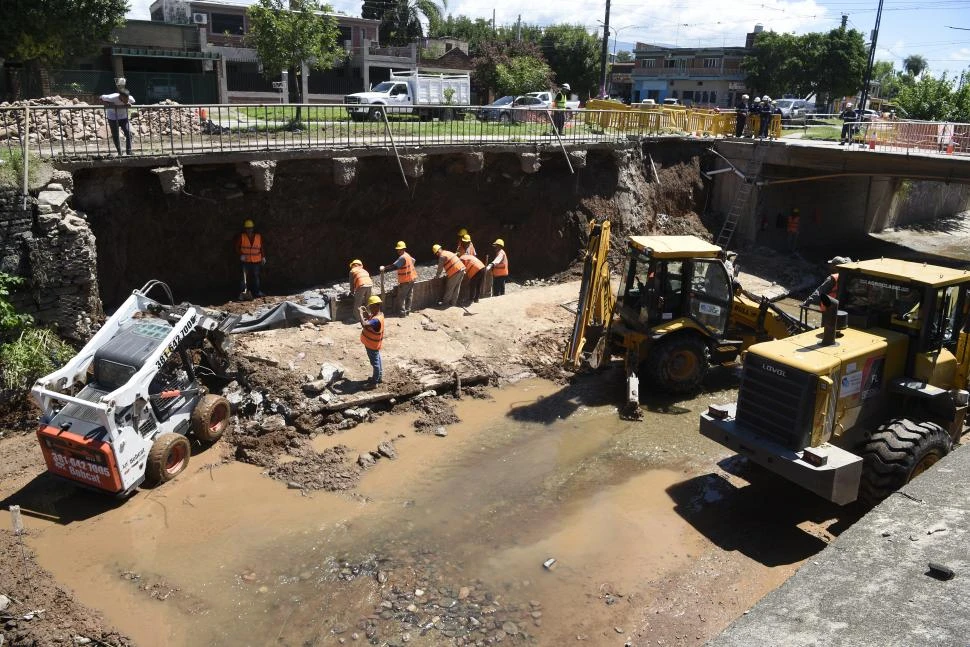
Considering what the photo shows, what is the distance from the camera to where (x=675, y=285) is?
11.8 m

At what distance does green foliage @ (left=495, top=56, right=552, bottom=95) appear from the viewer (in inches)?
1292

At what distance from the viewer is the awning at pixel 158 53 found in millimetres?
29266

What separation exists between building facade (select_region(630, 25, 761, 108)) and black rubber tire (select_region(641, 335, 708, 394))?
44.8m

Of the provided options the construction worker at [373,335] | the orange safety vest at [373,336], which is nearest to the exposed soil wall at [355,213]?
the construction worker at [373,335]

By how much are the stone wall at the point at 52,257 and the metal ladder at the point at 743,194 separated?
58.2ft

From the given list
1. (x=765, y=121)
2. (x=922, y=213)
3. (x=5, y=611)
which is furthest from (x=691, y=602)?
(x=922, y=213)

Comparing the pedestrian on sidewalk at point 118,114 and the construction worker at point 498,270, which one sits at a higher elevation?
the pedestrian on sidewalk at point 118,114

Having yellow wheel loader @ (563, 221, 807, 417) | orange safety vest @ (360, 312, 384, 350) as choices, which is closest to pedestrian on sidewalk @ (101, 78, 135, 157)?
orange safety vest @ (360, 312, 384, 350)

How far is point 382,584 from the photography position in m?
7.70

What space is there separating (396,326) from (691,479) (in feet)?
21.1

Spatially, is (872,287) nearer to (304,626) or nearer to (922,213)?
(304,626)

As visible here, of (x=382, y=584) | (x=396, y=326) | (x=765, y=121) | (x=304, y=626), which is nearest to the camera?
(x=304, y=626)

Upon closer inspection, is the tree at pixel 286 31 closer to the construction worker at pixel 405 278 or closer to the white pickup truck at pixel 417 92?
the white pickup truck at pixel 417 92

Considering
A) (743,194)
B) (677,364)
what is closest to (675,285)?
(677,364)
